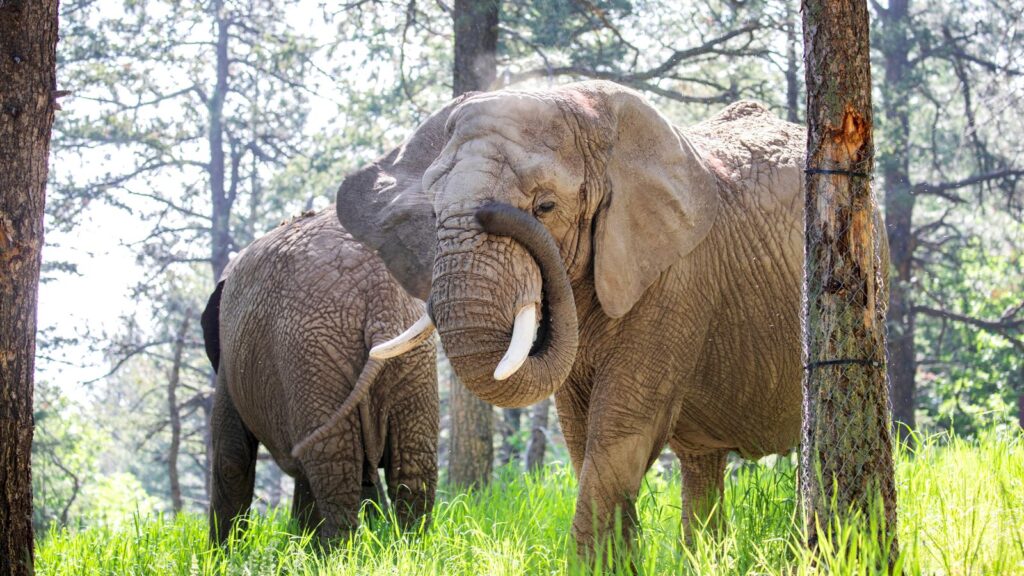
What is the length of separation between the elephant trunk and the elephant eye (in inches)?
7.6

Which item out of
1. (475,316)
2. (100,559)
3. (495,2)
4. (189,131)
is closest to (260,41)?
(189,131)

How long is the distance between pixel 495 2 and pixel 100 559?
6.43 meters

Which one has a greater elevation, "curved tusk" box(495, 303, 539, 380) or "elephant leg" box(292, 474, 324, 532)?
"curved tusk" box(495, 303, 539, 380)

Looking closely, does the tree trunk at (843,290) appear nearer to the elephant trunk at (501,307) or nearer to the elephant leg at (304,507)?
the elephant trunk at (501,307)

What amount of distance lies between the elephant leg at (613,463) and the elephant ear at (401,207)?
0.99 metres

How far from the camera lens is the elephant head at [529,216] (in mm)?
4582

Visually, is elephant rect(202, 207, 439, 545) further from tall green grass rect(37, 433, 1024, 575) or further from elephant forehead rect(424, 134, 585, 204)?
elephant forehead rect(424, 134, 585, 204)

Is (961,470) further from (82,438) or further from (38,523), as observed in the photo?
(82,438)

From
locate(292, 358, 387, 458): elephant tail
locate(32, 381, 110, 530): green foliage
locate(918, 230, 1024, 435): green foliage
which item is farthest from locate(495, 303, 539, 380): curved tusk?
locate(918, 230, 1024, 435): green foliage

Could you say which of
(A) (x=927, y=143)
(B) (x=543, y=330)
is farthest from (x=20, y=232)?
(A) (x=927, y=143)

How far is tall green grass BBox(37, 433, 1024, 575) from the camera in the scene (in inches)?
166

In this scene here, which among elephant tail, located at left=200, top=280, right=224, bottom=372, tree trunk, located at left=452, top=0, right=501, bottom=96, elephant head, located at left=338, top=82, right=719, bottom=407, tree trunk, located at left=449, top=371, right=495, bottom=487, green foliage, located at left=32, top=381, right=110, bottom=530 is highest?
tree trunk, located at left=452, top=0, right=501, bottom=96

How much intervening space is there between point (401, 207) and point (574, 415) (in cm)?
137

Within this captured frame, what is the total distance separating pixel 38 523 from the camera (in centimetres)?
1872
